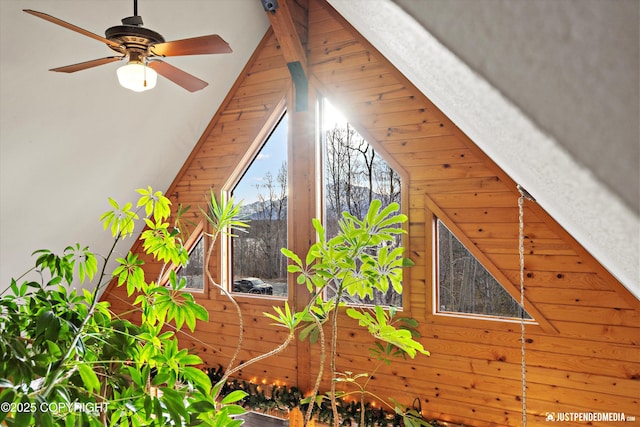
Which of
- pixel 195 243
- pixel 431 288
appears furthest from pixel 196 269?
pixel 431 288

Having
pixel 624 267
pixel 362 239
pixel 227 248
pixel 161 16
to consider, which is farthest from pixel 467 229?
pixel 624 267

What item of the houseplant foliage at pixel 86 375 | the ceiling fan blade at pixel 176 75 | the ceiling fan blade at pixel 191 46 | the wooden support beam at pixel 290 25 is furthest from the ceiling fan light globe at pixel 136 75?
the wooden support beam at pixel 290 25

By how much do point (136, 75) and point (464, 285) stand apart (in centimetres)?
262

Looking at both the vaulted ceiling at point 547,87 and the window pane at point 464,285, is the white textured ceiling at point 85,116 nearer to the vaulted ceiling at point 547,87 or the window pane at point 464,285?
the window pane at point 464,285

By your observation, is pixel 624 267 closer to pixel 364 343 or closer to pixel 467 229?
pixel 467 229

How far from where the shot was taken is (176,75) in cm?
255

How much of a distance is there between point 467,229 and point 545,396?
1.24 meters

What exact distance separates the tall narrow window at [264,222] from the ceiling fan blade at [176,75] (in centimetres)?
161

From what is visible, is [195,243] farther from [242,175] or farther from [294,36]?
[294,36]

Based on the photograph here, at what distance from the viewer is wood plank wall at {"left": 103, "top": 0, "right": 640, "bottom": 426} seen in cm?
293

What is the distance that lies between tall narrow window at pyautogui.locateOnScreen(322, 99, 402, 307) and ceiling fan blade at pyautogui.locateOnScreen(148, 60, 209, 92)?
151 cm

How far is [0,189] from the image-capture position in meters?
3.23

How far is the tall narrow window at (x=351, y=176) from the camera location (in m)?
3.70

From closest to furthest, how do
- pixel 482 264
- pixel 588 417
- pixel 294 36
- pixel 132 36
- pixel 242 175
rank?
pixel 132 36 → pixel 588 417 → pixel 482 264 → pixel 294 36 → pixel 242 175
